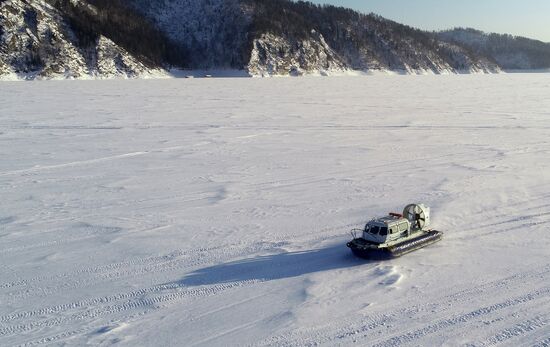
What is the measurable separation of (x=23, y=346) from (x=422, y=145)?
18739 mm

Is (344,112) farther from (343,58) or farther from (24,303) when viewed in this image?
(343,58)

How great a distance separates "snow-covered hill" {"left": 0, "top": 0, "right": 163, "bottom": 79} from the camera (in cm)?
8475

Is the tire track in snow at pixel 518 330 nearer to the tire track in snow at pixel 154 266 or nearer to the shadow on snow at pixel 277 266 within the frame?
the shadow on snow at pixel 277 266

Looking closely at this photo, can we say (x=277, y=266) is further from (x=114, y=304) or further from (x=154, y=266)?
(x=114, y=304)

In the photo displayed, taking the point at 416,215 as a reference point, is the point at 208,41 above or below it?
above

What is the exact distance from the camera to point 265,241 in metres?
10.5

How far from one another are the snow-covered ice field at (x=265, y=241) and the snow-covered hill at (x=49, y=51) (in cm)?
7165

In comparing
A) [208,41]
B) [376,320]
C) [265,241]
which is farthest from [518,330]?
[208,41]

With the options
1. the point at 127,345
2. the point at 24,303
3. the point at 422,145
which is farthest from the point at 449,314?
the point at 422,145

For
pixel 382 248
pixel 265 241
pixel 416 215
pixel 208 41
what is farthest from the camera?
pixel 208 41

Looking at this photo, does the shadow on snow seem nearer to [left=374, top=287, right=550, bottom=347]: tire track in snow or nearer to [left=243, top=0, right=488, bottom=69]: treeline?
[left=374, top=287, right=550, bottom=347]: tire track in snow

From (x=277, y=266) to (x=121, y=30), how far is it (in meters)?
122

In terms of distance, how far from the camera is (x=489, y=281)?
27.9ft

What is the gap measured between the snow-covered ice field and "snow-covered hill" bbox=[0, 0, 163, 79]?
235 feet
